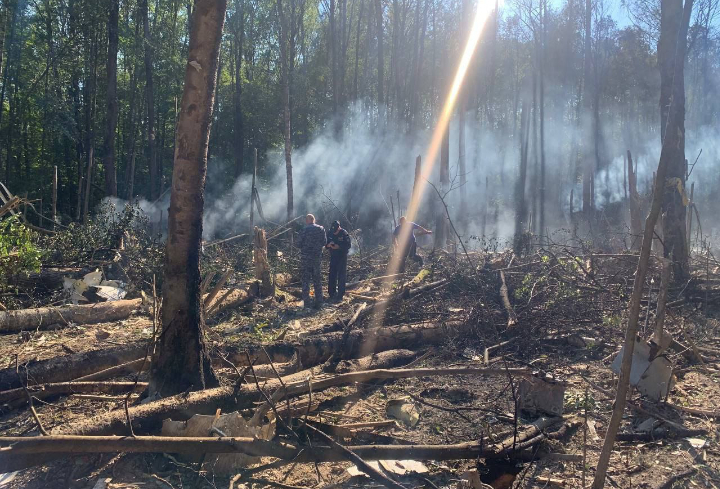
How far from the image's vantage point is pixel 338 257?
11.0 metres

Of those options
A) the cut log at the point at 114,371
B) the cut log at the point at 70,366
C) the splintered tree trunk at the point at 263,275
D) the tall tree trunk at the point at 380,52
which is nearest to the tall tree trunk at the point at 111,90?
the splintered tree trunk at the point at 263,275

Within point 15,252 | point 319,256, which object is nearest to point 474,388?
point 319,256

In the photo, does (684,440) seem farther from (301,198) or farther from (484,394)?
(301,198)

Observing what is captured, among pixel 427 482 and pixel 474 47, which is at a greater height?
pixel 474 47

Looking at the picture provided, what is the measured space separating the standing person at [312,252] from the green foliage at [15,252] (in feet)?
14.8

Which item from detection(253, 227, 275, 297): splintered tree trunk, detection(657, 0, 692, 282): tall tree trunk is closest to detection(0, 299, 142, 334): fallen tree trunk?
detection(253, 227, 275, 297): splintered tree trunk

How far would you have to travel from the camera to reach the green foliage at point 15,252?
8734 mm

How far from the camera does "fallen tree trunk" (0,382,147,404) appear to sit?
5020 mm

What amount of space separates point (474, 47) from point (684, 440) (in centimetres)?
3149

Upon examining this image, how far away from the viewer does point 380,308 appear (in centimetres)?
845

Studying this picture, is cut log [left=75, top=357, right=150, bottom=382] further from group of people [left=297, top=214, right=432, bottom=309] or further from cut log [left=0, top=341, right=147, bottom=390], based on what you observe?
group of people [left=297, top=214, right=432, bottom=309]

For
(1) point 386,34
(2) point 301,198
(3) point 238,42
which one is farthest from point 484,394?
(1) point 386,34

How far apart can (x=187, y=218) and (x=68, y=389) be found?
205 centimetres

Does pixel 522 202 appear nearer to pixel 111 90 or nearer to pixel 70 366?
pixel 111 90
